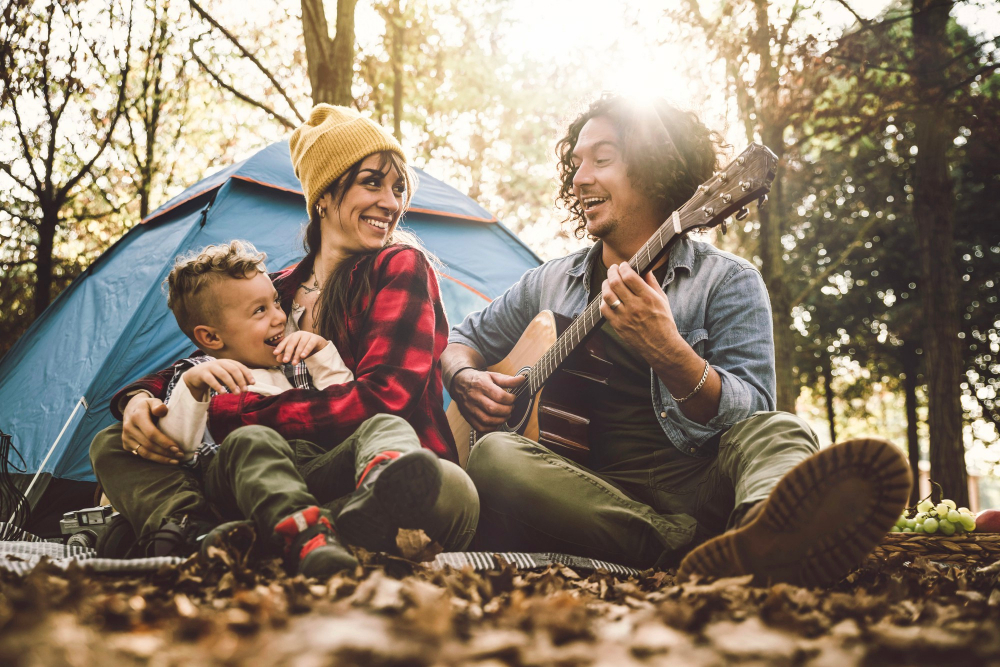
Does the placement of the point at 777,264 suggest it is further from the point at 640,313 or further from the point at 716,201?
the point at 640,313

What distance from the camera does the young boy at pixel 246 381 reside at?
148 cm

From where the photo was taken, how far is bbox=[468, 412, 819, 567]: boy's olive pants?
186 cm

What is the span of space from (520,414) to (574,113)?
1.35 m

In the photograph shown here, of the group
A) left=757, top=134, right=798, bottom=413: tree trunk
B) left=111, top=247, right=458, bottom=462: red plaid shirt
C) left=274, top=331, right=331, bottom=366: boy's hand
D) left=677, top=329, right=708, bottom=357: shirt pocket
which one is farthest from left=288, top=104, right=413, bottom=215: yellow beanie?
left=757, top=134, right=798, bottom=413: tree trunk

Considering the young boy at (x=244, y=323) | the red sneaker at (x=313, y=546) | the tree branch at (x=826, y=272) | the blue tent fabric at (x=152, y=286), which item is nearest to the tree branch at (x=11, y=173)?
the blue tent fabric at (x=152, y=286)

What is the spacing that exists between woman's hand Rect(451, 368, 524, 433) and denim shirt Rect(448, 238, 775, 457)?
0.36 meters

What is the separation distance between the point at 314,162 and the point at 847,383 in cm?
1317

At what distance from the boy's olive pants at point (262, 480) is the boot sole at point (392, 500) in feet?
0.32

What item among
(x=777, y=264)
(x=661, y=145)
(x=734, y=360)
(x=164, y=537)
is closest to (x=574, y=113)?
(x=661, y=145)

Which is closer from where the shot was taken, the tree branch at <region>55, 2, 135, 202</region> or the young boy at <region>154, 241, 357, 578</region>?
the young boy at <region>154, 241, 357, 578</region>

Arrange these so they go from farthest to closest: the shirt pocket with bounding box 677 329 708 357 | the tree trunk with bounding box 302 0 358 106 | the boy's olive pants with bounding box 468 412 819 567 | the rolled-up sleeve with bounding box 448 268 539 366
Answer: the tree trunk with bounding box 302 0 358 106
the rolled-up sleeve with bounding box 448 268 539 366
the shirt pocket with bounding box 677 329 708 357
the boy's olive pants with bounding box 468 412 819 567

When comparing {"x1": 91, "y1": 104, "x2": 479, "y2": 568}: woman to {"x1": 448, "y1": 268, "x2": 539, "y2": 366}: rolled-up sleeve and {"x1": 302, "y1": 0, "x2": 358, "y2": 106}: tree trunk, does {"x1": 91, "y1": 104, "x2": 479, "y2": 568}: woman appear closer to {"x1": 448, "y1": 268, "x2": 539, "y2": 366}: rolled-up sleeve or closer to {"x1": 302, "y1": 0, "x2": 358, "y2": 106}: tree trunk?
{"x1": 448, "y1": 268, "x2": 539, "y2": 366}: rolled-up sleeve

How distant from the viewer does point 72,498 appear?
113 inches

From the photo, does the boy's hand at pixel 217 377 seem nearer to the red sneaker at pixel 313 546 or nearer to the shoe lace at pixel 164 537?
the shoe lace at pixel 164 537
